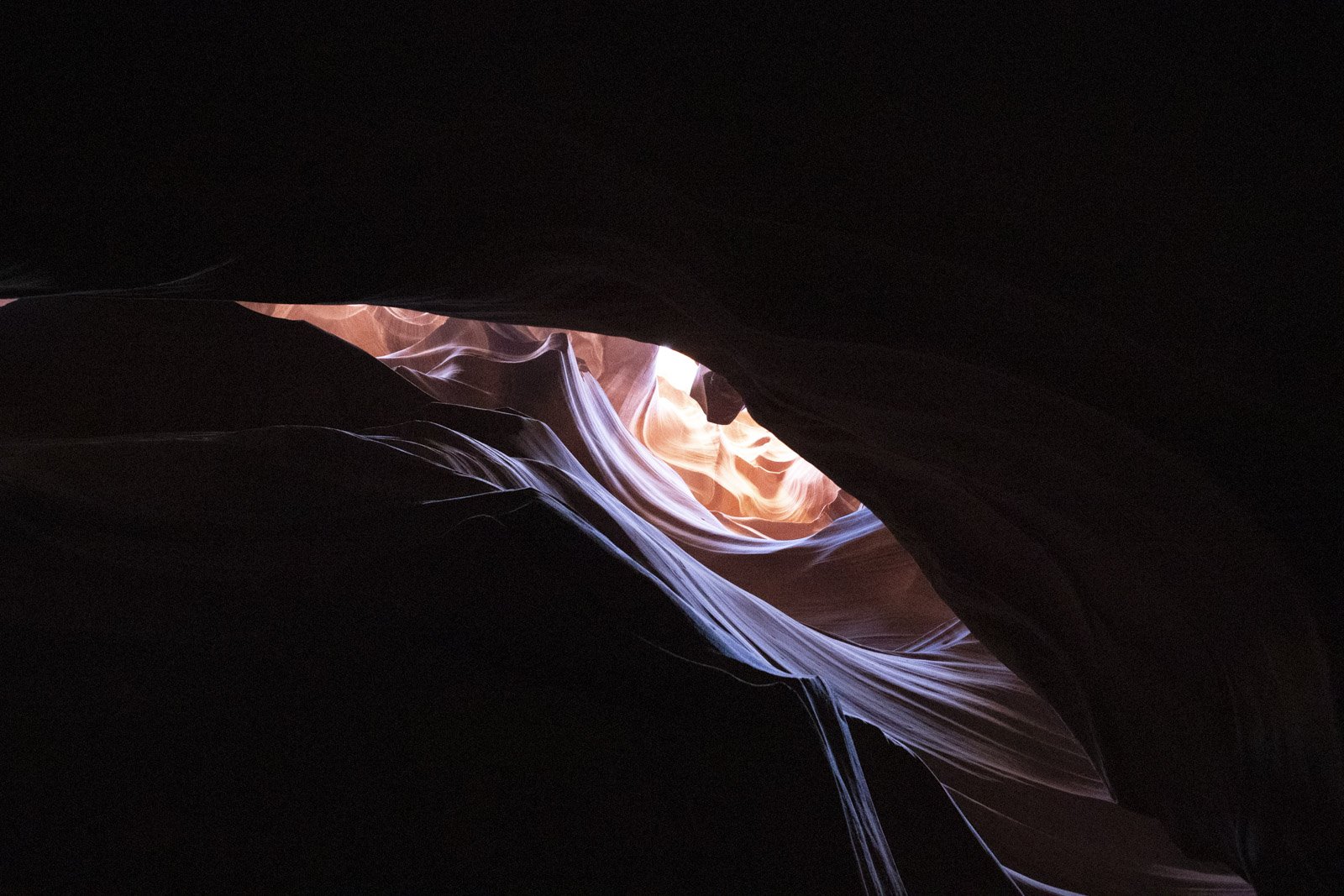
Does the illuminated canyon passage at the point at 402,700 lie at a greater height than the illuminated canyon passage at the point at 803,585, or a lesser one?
greater

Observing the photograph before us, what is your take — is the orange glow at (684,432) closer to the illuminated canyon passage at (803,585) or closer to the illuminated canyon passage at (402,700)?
the illuminated canyon passage at (803,585)

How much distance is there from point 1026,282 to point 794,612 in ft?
13.0

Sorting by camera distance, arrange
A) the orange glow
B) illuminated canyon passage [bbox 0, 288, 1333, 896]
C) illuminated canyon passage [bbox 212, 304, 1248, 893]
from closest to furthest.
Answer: illuminated canyon passage [bbox 0, 288, 1333, 896], illuminated canyon passage [bbox 212, 304, 1248, 893], the orange glow

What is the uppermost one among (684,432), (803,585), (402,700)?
(402,700)

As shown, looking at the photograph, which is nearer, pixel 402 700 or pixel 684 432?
pixel 402 700

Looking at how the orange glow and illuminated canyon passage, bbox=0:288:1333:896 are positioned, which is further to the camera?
the orange glow

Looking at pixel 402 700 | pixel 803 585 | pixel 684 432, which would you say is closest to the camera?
pixel 402 700

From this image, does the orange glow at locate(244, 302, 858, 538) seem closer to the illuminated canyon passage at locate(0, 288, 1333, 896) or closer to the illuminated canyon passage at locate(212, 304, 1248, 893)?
the illuminated canyon passage at locate(212, 304, 1248, 893)

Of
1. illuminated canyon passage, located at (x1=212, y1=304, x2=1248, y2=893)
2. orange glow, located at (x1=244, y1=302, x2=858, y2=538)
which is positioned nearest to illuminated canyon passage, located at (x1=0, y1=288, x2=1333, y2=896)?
illuminated canyon passage, located at (x1=212, y1=304, x2=1248, y2=893)

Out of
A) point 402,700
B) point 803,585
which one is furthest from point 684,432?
point 402,700

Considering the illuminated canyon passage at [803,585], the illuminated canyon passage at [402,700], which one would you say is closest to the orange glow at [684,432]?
the illuminated canyon passage at [803,585]

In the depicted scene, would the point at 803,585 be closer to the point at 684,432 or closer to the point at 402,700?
the point at 402,700

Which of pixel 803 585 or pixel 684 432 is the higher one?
pixel 803 585

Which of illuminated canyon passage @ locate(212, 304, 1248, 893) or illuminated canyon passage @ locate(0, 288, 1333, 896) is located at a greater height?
illuminated canyon passage @ locate(0, 288, 1333, 896)
